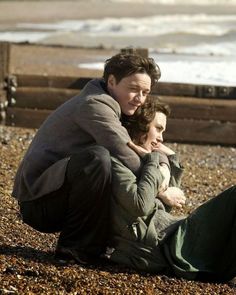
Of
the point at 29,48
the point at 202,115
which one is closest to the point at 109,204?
the point at 202,115

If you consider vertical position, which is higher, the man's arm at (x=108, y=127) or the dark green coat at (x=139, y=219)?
the man's arm at (x=108, y=127)

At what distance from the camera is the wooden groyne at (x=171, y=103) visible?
467 inches

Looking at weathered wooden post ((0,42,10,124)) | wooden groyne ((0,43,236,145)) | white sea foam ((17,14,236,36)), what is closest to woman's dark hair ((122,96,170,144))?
wooden groyne ((0,43,236,145))

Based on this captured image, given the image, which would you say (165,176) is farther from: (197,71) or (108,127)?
(197,71)

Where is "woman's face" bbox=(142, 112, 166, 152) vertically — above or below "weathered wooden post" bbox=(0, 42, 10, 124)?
above

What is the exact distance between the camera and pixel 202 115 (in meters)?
11.9

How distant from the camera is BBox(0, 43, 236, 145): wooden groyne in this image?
11.9 metres

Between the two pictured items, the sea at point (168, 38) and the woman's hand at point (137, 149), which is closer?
the woman's hand at point (137, 149)

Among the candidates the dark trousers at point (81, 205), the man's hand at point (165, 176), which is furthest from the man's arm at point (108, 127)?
the man's hand at point (165, 176)

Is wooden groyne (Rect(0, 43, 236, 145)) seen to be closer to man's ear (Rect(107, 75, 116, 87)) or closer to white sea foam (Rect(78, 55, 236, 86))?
white sea foam (Rect(78, 55, 236, 86))

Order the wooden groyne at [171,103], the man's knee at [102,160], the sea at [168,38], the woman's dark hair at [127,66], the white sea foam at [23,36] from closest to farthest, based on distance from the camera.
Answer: the man's knee at [102,160]
the woman's dark hair at [127,66]
the wooden groyne at [171,103]
the sea at [168,38]
the white sea foam at [23,36]

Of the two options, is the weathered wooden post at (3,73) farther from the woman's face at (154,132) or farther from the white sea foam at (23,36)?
the white sea foam at (23,36)

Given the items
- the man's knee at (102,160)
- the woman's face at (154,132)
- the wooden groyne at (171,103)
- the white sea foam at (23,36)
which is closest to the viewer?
the man's knee at (102,160)

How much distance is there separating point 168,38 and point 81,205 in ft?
69.7
